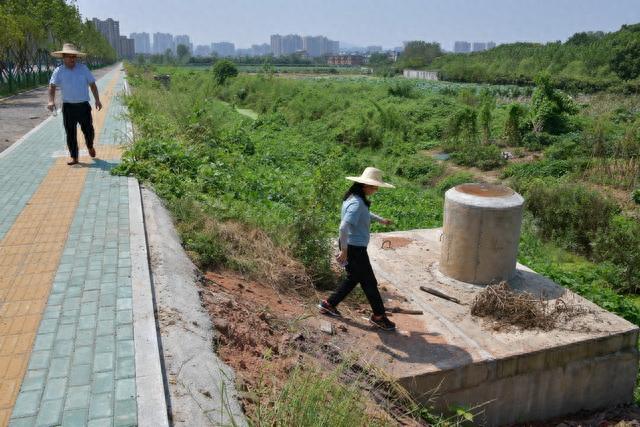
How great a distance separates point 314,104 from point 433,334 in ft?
80.5

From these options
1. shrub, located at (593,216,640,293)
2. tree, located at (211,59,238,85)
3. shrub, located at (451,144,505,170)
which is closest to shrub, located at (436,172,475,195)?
shrub, located at (451,144,505,170)

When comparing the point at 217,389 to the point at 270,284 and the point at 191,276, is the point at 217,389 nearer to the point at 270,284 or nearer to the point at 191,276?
the point at 191,276

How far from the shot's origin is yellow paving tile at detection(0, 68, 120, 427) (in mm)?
3576

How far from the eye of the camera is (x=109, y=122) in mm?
14586

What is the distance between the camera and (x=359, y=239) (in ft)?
16.9

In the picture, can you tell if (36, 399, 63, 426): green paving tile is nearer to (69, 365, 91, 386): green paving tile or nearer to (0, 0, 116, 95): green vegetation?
(69, 365, 91, 386): green paving tile

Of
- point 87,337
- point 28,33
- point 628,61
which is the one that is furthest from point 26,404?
point 628,61

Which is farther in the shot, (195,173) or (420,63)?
(420,63)

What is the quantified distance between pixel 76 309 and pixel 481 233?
4.39m

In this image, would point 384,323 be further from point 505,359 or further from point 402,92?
point 402,92

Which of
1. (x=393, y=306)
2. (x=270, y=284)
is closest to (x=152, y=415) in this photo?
(x=270, y=284)

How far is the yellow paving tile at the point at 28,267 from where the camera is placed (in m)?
3.58

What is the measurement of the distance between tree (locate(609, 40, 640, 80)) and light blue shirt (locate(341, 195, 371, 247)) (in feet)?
152

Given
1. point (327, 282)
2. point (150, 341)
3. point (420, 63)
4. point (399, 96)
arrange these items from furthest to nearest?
point (420, 63), point (399, 96), point (327, 282), point (150, 341)
